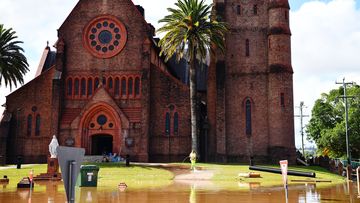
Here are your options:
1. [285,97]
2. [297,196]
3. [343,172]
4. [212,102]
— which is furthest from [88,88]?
[297,196]

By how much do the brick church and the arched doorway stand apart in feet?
1.57

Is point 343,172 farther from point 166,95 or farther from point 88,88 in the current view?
point 88,88

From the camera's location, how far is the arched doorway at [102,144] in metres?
47.5

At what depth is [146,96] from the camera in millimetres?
44781

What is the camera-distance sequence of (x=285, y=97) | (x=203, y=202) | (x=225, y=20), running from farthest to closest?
(x=225, y=20), (x=285, y=97), (x=203, y=202)

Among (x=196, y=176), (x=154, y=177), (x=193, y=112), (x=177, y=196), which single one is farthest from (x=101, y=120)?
(x=177, y=196)

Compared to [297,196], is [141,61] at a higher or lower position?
higher

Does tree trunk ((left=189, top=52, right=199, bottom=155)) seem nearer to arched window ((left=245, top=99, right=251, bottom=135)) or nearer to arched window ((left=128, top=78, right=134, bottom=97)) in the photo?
arched window ((left=245, top=99, right=251, bottom=135))

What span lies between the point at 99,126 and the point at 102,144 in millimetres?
4296

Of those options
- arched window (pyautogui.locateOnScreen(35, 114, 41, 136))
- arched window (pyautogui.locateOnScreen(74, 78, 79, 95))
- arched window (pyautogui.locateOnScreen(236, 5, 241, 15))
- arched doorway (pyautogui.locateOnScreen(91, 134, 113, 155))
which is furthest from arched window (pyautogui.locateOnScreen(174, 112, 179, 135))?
arched window (pyautogui.locateOnScreen(35, 114, 41, 136))

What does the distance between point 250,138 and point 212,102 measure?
5.49 m

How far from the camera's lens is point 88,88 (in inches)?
1841

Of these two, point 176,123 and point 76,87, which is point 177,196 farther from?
point 76,87

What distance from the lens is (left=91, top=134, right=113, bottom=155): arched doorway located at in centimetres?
4753
